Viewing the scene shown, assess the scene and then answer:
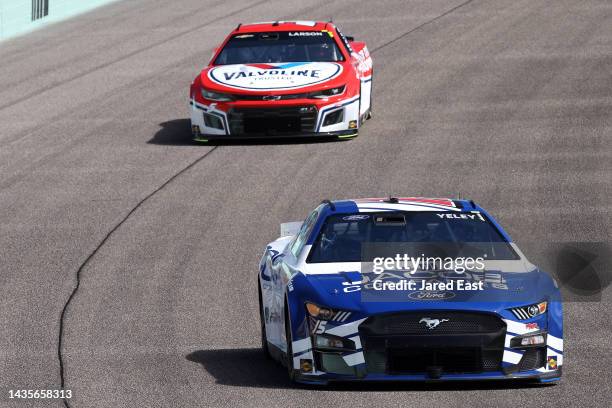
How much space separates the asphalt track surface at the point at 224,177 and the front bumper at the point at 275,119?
253mm

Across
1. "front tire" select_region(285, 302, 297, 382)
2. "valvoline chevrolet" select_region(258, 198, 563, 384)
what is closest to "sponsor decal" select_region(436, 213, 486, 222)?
"valvoline chevrolet" select_region(258, 198, 563, 384)

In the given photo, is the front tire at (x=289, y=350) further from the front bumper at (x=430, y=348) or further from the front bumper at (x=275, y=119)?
the front bumper at (x=275, y=119)

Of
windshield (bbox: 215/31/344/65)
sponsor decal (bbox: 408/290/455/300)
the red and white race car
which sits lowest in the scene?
the red and white race car

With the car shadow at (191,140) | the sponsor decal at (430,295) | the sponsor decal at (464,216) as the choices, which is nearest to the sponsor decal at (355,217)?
the sponsor decal at (464,216)

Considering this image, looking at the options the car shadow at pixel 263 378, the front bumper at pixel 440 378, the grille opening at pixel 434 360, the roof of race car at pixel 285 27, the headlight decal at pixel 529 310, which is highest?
the headlight decal at pixel 529 310

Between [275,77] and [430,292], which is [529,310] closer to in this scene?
[430,292]

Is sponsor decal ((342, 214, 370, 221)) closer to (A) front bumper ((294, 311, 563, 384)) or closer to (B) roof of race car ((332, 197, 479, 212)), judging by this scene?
(B) roof of race car ((332, 197, 479, 212))

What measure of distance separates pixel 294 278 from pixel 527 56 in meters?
16.9

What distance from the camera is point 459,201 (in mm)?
10148

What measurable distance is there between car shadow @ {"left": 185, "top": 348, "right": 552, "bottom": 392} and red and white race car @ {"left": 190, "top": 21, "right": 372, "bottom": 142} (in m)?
9.01

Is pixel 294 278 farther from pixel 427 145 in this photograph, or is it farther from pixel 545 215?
pixel 427 145

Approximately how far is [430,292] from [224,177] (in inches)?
357

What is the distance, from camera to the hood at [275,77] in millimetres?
18984

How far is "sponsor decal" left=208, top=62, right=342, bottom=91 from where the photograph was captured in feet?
62.4
